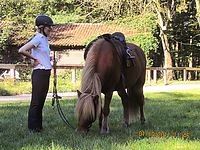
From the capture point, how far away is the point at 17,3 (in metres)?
19.3

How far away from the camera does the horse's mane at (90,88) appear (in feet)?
12.4

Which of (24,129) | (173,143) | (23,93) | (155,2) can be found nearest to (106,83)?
(173,143)

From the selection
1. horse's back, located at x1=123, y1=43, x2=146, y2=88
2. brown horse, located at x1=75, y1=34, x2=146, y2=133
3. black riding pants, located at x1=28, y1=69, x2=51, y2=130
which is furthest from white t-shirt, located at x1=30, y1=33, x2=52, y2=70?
horse's back, located at x1=123, y1=43, x2=146, y2=88

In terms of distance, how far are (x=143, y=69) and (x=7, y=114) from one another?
3.61 metres

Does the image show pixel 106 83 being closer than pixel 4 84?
Yes

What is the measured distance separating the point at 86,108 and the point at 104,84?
85 cm

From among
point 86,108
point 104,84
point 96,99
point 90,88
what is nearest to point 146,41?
point 104,84

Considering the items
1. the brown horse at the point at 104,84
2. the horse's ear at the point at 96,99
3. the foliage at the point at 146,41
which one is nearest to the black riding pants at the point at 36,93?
the brown horse at the point at 104,84

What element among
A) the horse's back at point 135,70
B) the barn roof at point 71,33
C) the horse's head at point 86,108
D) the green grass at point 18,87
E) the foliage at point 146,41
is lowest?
the green grass at point 18,87

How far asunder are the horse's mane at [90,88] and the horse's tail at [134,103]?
189 cm

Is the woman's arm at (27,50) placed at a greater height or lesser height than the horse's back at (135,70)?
greater

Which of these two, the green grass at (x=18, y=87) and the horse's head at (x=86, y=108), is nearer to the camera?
the horse's head at (x=86, y=108)

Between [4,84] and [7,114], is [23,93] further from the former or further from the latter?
[7,114]
